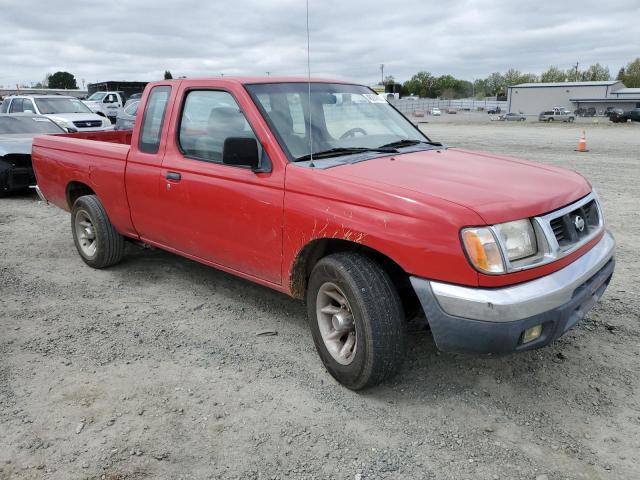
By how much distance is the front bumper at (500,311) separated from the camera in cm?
266

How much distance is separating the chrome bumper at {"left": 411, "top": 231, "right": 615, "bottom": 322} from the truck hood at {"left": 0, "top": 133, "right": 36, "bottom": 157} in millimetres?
8956

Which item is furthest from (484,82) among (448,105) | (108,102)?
(108,102)

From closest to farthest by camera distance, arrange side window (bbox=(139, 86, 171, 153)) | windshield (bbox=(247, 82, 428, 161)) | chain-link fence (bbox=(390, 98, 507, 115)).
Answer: windshield (bbox=(247, 82, 428, 161)) < side window (bbox=(139, 86, 171, 153)) < chain-link fence (bbox=(390, 98, 507, 115))

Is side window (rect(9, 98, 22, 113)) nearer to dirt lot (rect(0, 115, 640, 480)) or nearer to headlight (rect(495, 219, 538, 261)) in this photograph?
dirt lot (rect(0, 115, 640, 480))

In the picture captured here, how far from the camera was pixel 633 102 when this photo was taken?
76.1 metres

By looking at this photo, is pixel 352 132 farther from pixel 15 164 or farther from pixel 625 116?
pixel 625 116

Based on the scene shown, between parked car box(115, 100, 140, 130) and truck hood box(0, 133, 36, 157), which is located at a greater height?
parked car box(115, 100, 140, 130)

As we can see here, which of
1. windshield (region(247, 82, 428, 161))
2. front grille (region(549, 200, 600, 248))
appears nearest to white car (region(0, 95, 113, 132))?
windshield (region(247, 82, 428, 161))

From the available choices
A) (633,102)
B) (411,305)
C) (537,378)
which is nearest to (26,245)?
(411,305)

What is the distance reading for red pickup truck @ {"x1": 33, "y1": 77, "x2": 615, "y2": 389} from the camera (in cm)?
273

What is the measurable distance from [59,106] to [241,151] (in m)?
15.4

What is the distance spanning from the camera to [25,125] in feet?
36.0

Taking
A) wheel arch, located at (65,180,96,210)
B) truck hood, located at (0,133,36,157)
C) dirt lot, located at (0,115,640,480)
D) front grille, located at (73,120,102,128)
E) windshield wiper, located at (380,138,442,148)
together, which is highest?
front grille, located at (73,120,102,128)

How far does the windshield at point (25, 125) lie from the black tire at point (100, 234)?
636cm
